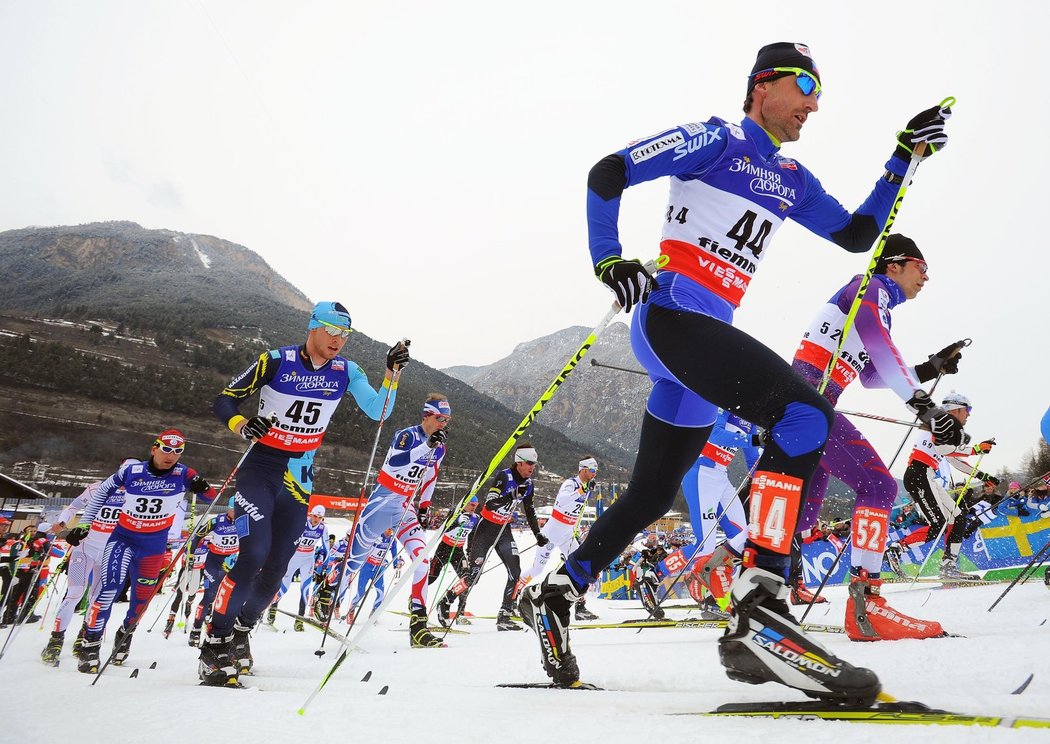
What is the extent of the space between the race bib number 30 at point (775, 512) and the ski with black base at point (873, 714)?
0.45 m

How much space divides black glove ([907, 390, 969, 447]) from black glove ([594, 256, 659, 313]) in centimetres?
177

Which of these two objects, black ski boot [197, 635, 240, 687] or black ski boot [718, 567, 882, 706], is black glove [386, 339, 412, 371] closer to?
black ski boot [197, 635, 240, 687]

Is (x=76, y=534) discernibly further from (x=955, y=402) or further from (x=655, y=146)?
(x=955, y=402)

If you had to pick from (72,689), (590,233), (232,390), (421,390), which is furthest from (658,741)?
(421,390)

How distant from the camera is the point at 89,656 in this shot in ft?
16.2

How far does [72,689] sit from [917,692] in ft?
12.9

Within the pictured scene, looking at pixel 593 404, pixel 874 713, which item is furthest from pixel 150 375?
pixel 593 404

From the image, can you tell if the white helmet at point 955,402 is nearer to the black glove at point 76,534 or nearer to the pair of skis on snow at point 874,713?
the pair of skis on snow at point 874,713

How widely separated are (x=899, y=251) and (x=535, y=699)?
359 cm

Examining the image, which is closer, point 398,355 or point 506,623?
point 398,355

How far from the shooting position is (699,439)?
2.56m

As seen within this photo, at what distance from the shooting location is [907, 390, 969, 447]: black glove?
272cm

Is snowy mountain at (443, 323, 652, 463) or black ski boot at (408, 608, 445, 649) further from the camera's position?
snowy mountain at (443, 323, 652, 463)

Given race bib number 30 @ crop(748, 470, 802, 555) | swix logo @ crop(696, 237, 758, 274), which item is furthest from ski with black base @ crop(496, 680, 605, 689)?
swix logo @ crop(696, 237, 758, 274)
